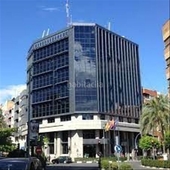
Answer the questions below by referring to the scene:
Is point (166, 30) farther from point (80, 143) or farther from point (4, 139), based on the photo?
point (80, 143)

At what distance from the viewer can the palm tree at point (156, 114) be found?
183ft

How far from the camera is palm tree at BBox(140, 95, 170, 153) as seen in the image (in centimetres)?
5584

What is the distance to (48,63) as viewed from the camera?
113812 mm

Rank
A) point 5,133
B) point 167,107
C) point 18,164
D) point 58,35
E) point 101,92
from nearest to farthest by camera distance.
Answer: point 18,164 < point 167,107 < point 5,133 < point 101,92 < point 58,35

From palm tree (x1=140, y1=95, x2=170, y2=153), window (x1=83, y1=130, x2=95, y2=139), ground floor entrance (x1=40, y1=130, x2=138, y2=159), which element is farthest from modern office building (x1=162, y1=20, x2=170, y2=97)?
window (x1=83, y1=130, x2=95, y2=139)

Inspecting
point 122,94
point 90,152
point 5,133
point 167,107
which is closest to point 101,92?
point 122,94

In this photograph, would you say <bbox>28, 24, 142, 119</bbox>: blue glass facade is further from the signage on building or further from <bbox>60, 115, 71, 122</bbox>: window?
the signage on building

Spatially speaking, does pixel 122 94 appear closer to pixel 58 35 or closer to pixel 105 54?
pixel 105 54

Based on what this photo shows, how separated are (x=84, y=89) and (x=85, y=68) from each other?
5.68 m

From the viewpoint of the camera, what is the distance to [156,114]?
56.3m

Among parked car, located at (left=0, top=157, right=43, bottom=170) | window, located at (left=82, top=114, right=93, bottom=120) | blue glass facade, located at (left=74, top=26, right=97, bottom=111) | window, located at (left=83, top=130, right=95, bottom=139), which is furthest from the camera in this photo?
window, located at (left=83, top=130, right=95, bottom=139)

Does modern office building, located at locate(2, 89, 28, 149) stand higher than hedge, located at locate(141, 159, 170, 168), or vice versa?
modern office building, located at locate(2, 89, 28, 149)

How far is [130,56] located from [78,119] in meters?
26.9

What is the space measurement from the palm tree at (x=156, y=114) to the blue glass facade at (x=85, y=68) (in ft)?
152
